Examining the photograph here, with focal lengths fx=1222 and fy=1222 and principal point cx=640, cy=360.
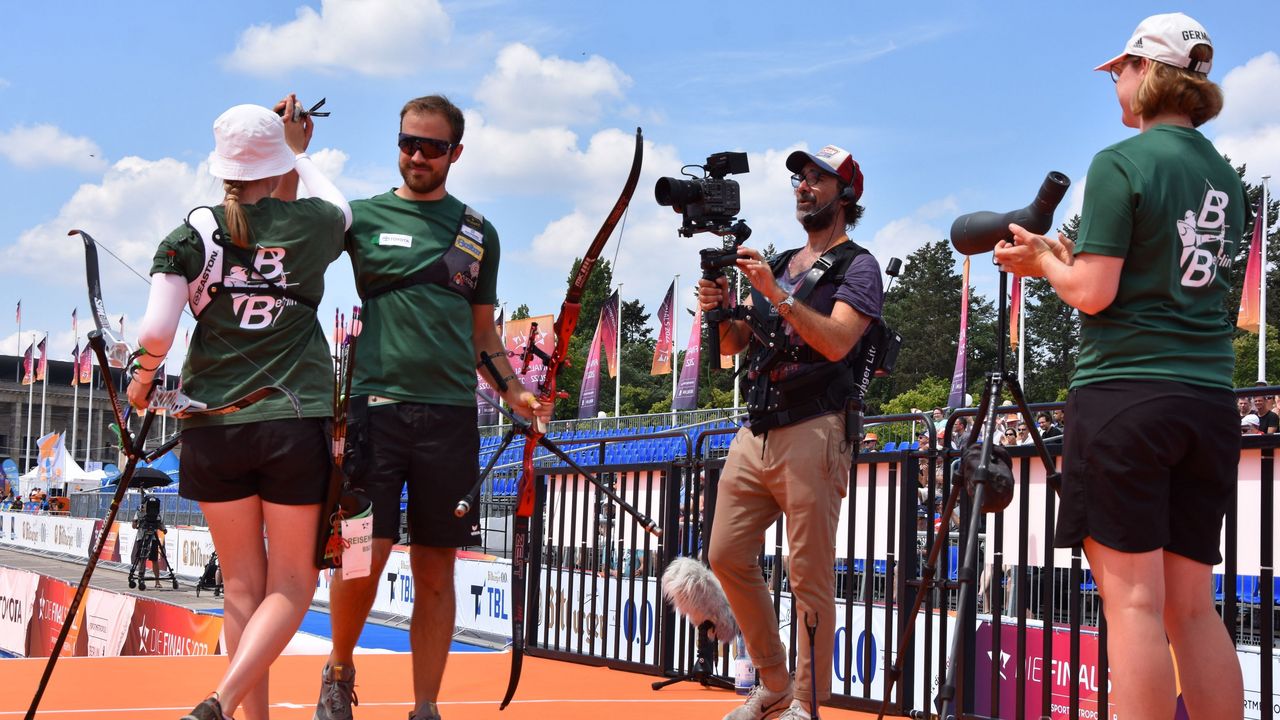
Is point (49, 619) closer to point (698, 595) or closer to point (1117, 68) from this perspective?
point (698, 595)

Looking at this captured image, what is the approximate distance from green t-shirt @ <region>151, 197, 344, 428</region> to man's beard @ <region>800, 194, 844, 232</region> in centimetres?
178

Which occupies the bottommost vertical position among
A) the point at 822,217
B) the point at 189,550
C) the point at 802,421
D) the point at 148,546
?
the point at 189,550

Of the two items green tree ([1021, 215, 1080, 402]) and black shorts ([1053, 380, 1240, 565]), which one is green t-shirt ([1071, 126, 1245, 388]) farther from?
green tree ([1021, 215, 1080, 402])

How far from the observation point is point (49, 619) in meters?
13.4

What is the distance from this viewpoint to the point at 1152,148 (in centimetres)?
300

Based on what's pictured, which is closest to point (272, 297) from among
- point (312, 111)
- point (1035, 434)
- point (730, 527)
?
point (312, 111)

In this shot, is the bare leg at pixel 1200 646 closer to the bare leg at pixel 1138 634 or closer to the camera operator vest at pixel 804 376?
the bare leg at pixel 1138 634

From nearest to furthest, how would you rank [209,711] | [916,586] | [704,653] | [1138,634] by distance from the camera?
1. [1138,634]
2. [209,711]
3. [916,586]
4. [704,653]

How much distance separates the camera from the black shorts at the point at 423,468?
408 centimetres

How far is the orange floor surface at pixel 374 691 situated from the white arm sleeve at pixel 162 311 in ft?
7.16

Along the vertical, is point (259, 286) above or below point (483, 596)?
above

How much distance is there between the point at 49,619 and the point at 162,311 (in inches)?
457

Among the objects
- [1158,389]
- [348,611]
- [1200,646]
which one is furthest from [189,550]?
[1158,389]

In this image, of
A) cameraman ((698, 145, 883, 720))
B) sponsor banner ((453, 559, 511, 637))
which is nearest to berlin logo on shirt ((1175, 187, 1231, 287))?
cameraman ((698, 145, 883, 720))
